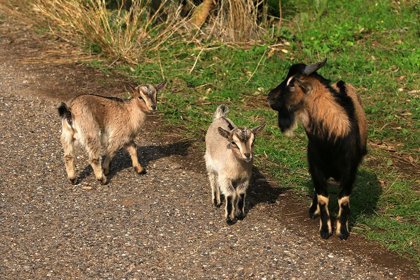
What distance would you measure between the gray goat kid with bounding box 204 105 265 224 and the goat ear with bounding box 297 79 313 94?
787mm

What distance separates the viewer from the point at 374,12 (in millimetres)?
13281

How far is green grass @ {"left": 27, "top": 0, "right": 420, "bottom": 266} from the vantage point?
7402mm

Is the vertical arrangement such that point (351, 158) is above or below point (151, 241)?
above

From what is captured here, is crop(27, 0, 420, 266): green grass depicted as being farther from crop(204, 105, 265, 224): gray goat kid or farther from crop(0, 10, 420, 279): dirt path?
crop(204, 105, 265, 224): gray goat kid

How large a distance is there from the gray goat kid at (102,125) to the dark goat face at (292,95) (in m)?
2.04

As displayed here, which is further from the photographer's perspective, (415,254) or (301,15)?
(301,15)

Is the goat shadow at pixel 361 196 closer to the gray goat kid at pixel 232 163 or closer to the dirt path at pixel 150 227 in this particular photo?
the dirt path at pixel 150 227

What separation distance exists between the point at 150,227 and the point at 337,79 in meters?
5.50

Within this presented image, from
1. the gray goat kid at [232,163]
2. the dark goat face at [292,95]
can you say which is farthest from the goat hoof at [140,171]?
the dark goat face at [292,95]

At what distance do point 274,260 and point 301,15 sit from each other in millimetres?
8072

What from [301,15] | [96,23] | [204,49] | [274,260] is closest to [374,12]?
[301,15]

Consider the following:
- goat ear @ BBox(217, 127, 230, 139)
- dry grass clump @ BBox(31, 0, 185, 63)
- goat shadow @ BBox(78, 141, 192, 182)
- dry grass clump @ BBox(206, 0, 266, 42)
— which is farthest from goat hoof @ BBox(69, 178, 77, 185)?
dry grass clump @ BBox(206, 0, 266, 42)

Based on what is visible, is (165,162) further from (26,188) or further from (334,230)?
(334,230)

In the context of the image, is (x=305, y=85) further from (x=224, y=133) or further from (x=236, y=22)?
(x=236, y=22)
